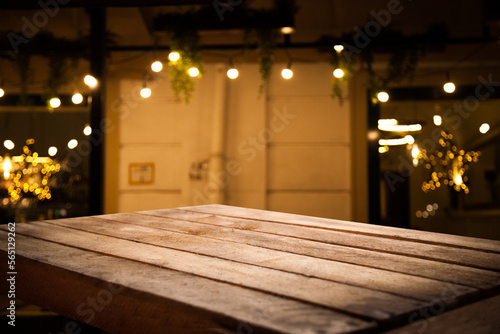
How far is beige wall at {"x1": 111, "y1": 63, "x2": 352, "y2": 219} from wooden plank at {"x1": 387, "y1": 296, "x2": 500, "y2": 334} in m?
4.69

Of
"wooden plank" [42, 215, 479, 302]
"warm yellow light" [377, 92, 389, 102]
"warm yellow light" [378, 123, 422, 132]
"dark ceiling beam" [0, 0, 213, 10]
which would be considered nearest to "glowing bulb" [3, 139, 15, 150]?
"dark ceiling beam" [0, 0, 213, 10]

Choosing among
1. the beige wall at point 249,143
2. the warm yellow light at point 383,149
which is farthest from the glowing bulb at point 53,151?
the warm yellow light at point 383,149

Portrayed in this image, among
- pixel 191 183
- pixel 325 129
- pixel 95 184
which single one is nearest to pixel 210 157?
pixel 191 183

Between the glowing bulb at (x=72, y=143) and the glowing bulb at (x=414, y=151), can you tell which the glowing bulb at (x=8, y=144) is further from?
the glowing bulb at (x=414, y=151)

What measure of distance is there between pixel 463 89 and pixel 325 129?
1694 mm

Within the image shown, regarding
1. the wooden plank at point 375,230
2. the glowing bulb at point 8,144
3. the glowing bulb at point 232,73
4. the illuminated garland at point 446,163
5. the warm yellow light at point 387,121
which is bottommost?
the wooden plank at point 375,230

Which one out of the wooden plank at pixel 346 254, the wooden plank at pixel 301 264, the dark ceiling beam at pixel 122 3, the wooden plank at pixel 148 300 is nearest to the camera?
the wooden plank at pixel 148 300

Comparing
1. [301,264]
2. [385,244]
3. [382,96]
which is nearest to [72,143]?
[382,96]

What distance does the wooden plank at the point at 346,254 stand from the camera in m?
1.01

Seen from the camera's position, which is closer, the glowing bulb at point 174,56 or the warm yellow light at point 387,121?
the glowing bulb at point 174,56

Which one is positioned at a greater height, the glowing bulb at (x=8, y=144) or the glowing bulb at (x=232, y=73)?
the glowing bulb at (x=232, y=73)

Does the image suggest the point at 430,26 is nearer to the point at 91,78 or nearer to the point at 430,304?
the point at 91,78

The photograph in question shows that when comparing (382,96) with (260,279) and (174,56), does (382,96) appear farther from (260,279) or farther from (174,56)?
(260,279)

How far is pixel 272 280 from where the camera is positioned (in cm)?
92
